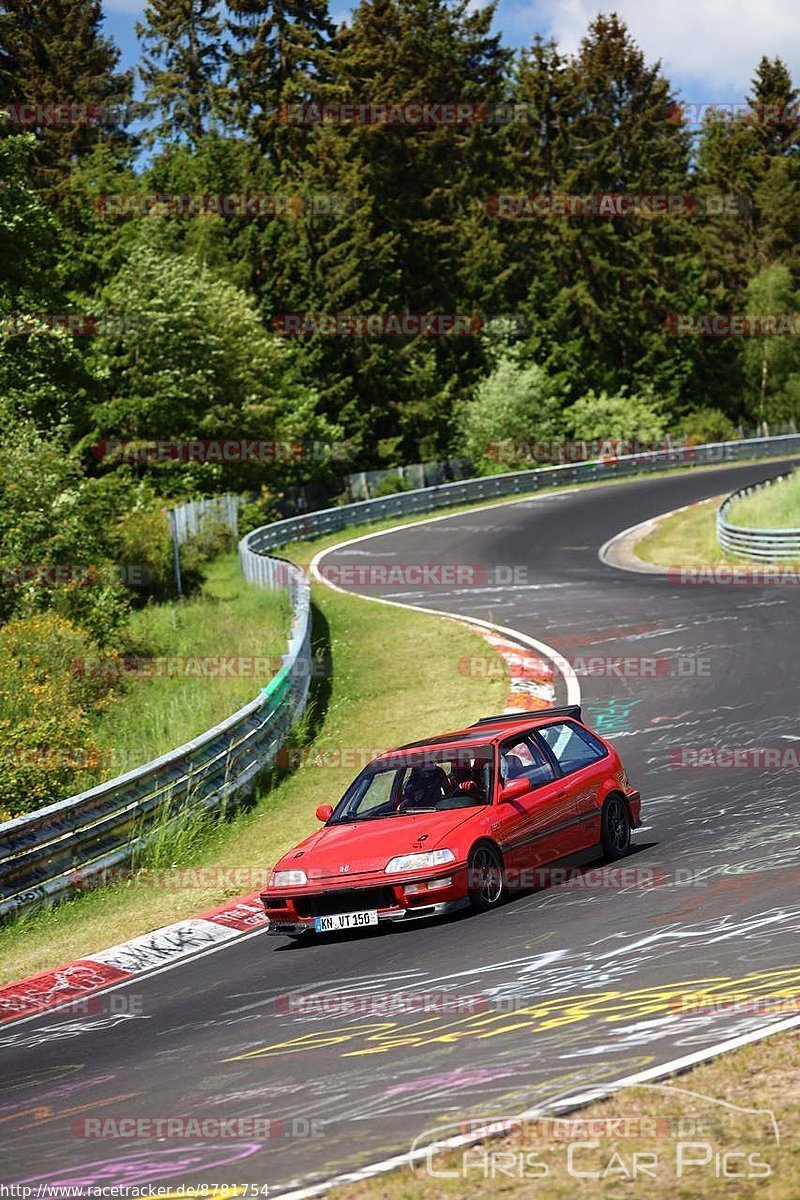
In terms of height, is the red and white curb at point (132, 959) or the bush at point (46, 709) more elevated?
the bush at point (46, 709)

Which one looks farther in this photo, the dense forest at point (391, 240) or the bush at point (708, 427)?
the bush at point (708, 427)

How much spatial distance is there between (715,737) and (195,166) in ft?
230

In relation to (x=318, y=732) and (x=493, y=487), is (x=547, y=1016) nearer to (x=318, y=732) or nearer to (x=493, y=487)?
(x=318, y=732)

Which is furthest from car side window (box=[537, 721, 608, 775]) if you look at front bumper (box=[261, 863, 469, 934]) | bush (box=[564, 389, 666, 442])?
bush (box=[564, 389, 666, 442])

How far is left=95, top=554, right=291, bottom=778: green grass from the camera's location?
21266 millimetres

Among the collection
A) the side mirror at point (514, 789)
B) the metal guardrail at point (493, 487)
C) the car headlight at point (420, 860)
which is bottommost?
the car headlight at point (420, 860)

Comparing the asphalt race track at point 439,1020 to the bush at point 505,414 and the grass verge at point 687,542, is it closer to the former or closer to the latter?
the grass verge at point 687,542

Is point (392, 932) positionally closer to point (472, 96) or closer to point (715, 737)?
point (715, 737)

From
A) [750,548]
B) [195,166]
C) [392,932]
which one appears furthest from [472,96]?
[392,932]

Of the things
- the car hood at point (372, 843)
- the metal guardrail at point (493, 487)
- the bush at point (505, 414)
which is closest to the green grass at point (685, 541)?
the metal guardrail at point (493, 487)

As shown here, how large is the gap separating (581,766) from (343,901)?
8.85ft

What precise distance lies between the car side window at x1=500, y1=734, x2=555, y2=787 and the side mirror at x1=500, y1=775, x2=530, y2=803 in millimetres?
86

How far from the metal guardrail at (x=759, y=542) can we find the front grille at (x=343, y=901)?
80.2 ft

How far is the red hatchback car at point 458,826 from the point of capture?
1062 centimetres
